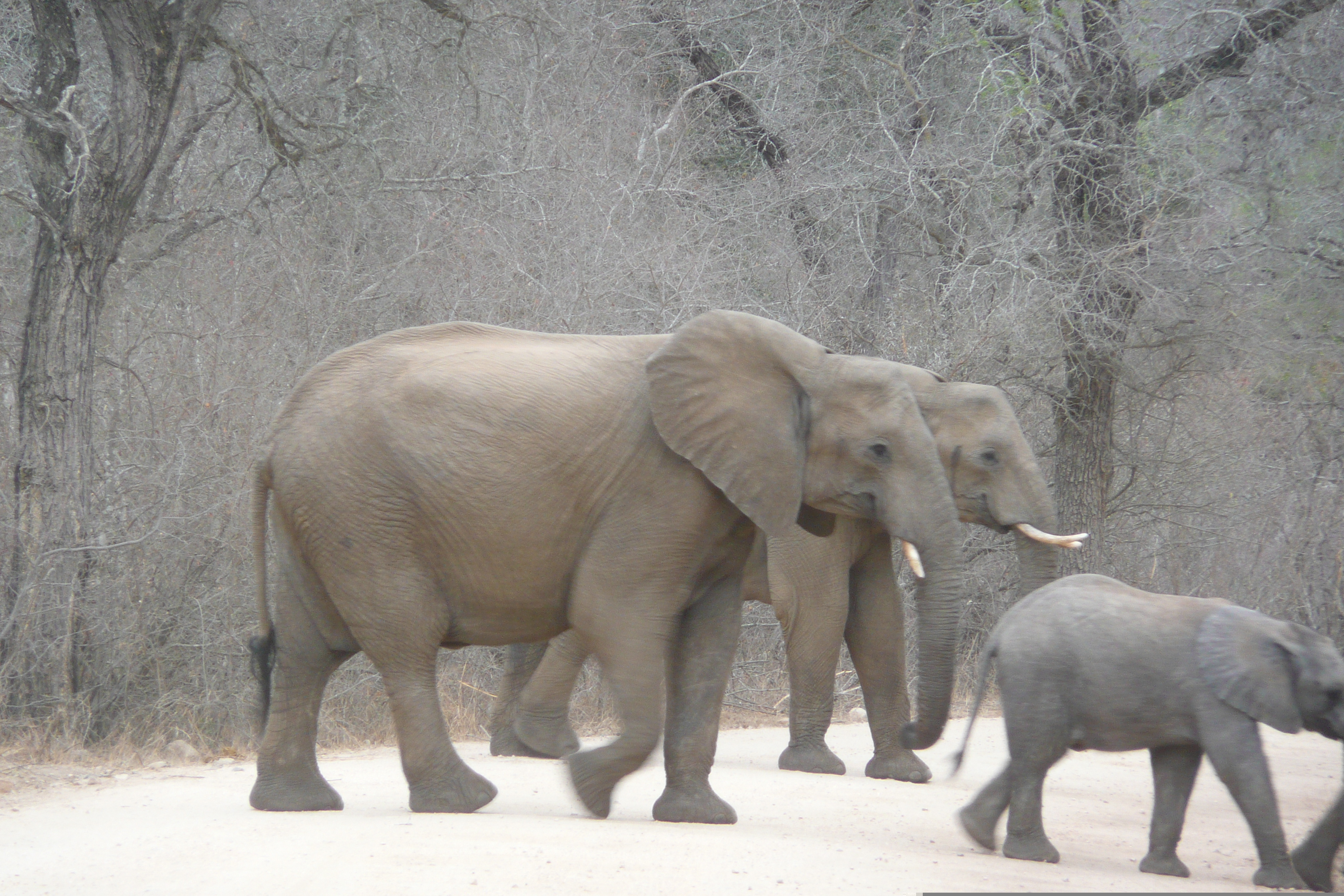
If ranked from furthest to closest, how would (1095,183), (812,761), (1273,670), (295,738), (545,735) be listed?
(1095,183)
(545,735)
(812,761)
(295,738)
(1273,670)

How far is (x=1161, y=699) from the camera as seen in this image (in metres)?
6.14

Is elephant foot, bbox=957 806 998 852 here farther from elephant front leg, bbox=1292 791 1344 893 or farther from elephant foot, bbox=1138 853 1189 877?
elephant front leg, bbox=1292 791 1344 893

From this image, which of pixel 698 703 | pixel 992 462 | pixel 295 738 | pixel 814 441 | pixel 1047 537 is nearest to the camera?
pixel 814 441

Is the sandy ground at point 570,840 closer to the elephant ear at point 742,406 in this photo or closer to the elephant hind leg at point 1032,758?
the elephant hind leg at point 1032,758

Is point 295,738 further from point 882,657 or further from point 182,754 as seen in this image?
point 882,657

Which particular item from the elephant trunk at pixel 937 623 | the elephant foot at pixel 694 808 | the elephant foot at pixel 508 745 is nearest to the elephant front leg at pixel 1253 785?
A: the elephant trunk at pixel 937 623

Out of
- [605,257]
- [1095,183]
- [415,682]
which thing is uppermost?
[1095,183]

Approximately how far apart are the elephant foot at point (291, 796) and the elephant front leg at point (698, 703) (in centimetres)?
158

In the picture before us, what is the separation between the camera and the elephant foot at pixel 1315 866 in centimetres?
618

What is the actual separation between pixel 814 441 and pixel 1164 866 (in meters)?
2.36

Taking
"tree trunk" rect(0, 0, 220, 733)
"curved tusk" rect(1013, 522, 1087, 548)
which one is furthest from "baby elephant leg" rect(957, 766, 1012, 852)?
"tree trunk" rect(0, 0, 220, 733)

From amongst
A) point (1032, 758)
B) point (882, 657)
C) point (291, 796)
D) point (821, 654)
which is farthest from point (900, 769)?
point (291, 796)

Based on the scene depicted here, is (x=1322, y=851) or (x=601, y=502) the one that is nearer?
(x=1322, y=851)

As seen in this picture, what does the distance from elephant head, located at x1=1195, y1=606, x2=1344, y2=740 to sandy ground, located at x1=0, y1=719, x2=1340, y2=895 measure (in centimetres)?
75
